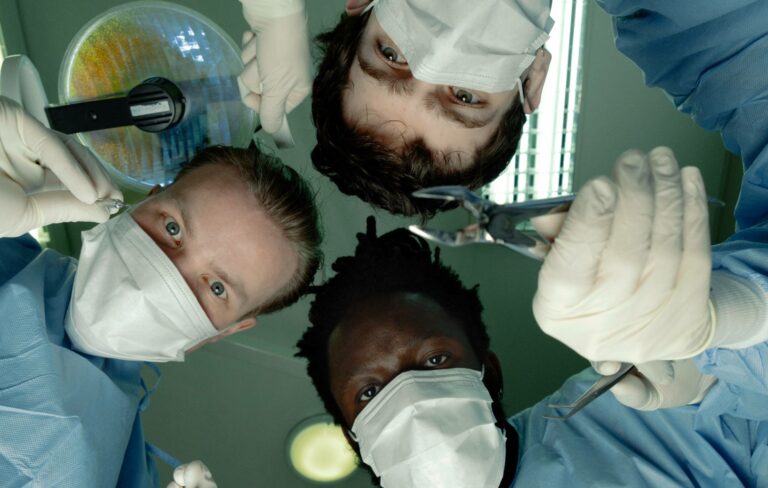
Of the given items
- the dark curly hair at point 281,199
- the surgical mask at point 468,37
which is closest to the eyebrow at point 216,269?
the dark curly hair at point 281,199

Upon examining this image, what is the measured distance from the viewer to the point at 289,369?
2.63m

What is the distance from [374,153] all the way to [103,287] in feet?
2.36

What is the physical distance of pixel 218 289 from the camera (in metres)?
1.62

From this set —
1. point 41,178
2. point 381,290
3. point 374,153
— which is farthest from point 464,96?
point 41,178

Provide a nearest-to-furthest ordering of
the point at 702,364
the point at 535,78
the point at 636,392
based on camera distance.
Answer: the point at 702,364 → the point at 636,392 → the point at 535,78

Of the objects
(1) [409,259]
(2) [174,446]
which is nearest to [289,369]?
(2) [174,446]

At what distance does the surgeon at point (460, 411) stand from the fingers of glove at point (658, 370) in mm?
158

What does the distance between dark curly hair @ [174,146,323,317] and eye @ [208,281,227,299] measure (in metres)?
0.19

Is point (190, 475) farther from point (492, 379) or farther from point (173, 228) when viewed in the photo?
point (492, 379)

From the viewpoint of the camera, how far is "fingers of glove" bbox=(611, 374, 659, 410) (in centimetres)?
132

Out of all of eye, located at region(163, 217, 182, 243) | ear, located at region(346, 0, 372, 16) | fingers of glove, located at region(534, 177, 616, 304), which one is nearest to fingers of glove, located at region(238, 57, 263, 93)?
ear, located at region(346, 0, 372, 16)

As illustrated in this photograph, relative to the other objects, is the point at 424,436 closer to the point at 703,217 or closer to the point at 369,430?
the point at 369,430

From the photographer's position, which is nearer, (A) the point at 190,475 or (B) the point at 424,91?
(B) the point at 424,91

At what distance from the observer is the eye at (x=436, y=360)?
184cm
